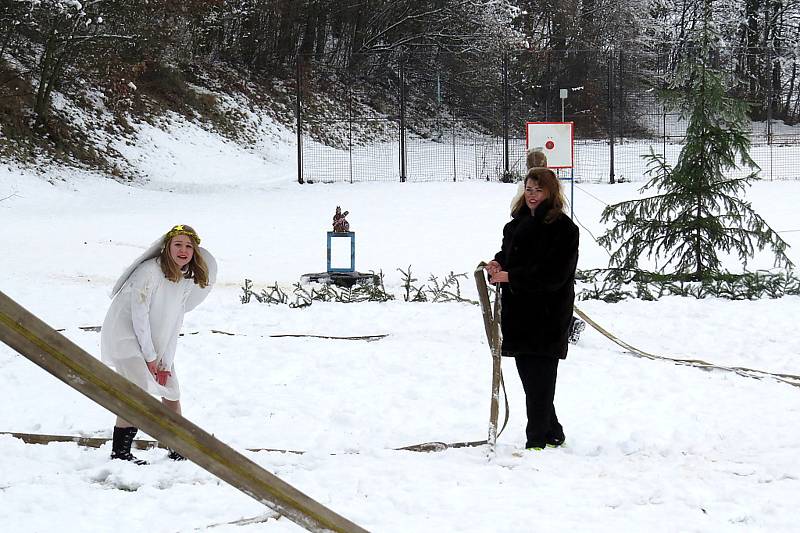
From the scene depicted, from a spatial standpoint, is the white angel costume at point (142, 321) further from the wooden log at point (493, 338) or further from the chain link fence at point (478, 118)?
the chain link fence at point (478, 118)

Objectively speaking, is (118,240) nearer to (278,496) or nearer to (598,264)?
(598,264)

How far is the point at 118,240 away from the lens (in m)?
15.8

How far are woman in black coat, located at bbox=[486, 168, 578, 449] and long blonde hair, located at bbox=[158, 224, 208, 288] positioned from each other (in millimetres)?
1483

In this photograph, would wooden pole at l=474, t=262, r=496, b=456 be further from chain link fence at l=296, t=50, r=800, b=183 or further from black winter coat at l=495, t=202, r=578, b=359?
chain link fence at l=296, t=50, r=800, b=183

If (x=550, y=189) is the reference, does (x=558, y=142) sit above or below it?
above

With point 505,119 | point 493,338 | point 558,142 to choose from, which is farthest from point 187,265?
point 505,119

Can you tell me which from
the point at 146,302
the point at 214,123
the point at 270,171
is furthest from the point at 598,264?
the point at 214,123

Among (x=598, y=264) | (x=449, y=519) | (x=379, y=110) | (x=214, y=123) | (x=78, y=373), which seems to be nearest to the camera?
(x=78, y=373)

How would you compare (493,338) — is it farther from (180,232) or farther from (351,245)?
(351,245)

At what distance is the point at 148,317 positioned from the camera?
468 cm

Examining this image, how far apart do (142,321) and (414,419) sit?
2.01 metres

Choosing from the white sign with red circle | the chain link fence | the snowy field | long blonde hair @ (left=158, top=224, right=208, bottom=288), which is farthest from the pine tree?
the chain link fence

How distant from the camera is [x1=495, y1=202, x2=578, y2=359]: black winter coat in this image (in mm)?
4855

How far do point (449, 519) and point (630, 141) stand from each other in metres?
29.7
